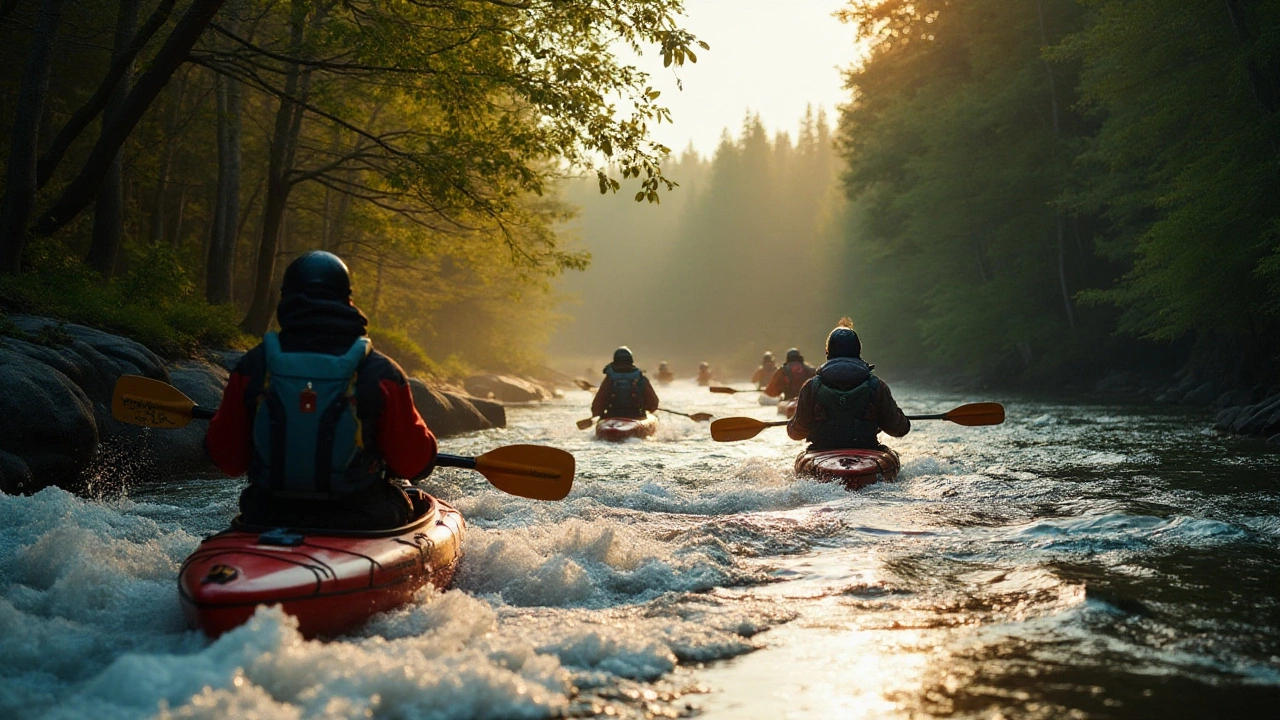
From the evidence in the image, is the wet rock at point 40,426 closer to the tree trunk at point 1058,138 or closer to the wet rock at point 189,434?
the wet rock at point 189,434

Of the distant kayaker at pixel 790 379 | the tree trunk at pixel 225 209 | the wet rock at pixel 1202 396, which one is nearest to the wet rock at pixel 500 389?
the tree trunk at pixel 225 209

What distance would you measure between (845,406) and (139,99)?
7527 mm

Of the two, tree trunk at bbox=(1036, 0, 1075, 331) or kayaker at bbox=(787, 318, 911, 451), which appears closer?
kayaker at bbox=(787, 318, 911, 451)

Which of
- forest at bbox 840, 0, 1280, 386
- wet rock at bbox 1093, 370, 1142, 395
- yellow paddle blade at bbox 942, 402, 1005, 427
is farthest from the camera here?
wet rock at bbox 1093, 370, 1142, 395

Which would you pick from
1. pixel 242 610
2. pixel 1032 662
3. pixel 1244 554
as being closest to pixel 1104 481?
pixel 1244 554

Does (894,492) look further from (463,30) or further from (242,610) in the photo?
(463,30)

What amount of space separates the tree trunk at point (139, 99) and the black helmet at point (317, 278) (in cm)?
560

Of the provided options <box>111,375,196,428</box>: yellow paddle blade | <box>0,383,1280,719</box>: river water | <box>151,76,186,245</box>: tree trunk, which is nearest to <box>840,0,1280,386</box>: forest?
<box>0,383,1280,719</box>: river water

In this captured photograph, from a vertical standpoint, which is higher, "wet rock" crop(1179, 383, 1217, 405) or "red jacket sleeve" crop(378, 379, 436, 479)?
"red jacket sleeve" crop(378, 379, 436, 479)

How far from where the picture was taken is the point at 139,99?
385 inches

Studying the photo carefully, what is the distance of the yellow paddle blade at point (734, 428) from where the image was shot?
33.8 ft

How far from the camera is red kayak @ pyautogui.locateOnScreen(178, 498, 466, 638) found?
13.2ft

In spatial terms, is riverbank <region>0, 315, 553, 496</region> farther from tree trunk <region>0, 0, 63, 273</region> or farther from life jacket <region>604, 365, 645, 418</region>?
life jacket <region>604, 365, 645, 418</region>

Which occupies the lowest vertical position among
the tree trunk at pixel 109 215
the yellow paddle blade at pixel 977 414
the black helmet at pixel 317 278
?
the yellow paddle blade at pixel 977 414
